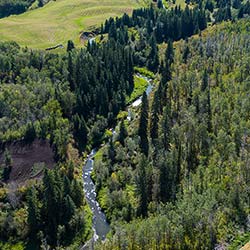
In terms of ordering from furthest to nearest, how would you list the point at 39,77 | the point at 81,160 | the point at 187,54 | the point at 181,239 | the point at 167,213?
1. the point at 187,54
2. the point at 39,77
3. the point at 81,160
4. the point at 167,213
5. the point at 181,239

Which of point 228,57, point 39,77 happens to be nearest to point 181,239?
point 39,77

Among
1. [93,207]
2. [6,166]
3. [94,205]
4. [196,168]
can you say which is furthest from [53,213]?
[196,168]

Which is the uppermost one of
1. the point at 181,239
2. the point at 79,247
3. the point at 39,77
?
the point at 39,77

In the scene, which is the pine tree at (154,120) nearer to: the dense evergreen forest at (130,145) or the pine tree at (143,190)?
the dense evergreen forest at (130,145)

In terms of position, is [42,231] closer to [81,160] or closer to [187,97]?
[81,160]

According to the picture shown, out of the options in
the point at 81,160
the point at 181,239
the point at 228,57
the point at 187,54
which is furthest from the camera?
the point at 187,54

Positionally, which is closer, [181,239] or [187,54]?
[181,239]

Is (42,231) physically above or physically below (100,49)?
below

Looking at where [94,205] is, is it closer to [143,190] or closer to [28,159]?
[143,190]

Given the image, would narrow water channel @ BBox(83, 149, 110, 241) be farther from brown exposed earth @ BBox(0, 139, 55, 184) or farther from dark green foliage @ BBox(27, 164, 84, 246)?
brown exposed earth @ BBox(0, 139, 55, 184)
